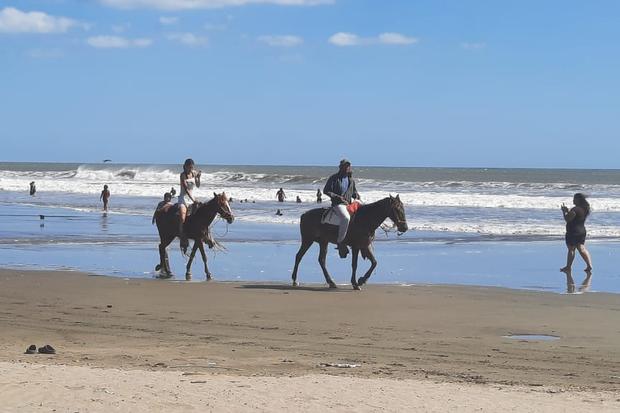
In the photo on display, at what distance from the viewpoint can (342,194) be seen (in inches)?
648

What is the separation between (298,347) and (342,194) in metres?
6.44

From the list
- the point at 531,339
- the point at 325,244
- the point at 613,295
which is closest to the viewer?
the point at 531,339

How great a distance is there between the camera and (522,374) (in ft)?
28.8

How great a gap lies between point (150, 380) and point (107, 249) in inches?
620

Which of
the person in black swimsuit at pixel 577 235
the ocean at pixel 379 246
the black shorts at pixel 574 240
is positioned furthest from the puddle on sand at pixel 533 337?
the black shorts at pixel 574 240

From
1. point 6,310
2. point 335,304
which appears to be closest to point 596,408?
point 335,304

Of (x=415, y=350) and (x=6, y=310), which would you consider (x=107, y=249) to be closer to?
(x=6, y=310)

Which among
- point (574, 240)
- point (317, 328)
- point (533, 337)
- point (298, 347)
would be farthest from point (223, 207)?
point (533, 337)

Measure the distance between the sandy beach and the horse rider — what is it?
2.98 ft

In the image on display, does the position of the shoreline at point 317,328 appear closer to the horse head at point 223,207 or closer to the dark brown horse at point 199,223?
the dark brown horse at point 199,223

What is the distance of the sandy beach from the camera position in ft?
24.0

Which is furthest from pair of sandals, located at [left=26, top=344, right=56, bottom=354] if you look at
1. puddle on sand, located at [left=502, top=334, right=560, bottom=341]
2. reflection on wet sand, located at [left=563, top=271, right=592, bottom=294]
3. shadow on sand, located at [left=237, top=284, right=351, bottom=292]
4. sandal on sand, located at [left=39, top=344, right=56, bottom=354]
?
reflection on wet sand, located at [left=563, top=271, right=592, bottom=294]

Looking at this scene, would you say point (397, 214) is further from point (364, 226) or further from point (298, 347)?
point (298, 347)

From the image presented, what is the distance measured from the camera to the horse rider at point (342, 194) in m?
16.2
